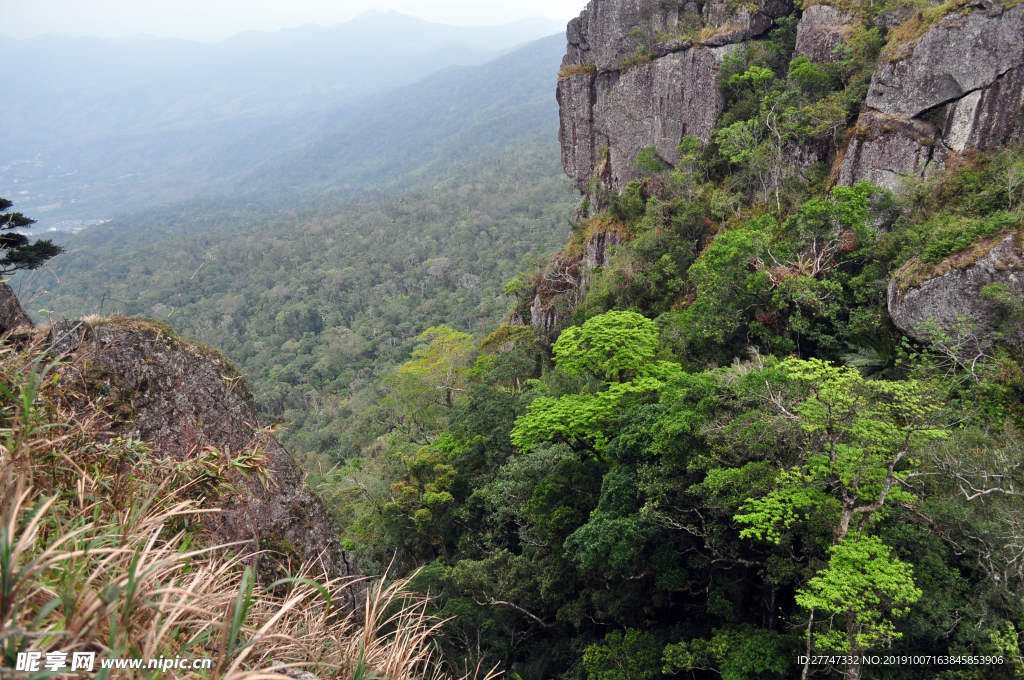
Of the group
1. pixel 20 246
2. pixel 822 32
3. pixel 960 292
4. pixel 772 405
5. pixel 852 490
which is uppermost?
pixel 822 32

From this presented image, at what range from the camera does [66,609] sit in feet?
3.97

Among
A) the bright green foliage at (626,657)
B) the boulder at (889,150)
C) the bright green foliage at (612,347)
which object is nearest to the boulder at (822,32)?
the boulder at (889,150)

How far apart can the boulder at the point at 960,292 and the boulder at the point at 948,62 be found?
5.00 m

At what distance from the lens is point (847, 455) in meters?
5.60

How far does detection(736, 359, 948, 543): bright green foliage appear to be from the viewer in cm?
562

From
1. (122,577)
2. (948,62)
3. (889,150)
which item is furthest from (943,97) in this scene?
(122,577)

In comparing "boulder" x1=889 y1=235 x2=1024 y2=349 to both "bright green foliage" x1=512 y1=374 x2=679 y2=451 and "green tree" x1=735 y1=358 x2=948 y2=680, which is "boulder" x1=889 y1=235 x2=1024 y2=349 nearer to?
"green tree" x1=735 y1=358 x2=948 y2=680

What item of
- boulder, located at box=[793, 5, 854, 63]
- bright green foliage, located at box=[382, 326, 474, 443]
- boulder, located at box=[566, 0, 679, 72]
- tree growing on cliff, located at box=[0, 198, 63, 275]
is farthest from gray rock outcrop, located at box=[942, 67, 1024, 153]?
tree growing on cliff, located at box=[0, 198, 63, 275]

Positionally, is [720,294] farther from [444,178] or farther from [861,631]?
[444,178]

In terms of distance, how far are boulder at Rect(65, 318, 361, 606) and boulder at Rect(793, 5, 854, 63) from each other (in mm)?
18084

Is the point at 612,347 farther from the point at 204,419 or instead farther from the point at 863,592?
the point at 204,419

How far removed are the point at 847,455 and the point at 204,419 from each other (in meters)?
6.31

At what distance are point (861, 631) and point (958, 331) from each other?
5425 mm

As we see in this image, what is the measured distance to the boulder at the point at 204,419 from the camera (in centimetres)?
367
